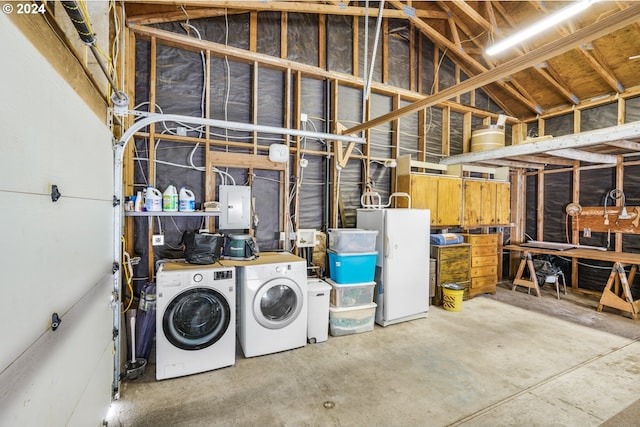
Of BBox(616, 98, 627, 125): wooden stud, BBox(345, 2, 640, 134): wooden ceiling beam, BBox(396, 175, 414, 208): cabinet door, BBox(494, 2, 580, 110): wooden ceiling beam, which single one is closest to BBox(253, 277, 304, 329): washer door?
BBox(345, 2, 640, 134): wooden ceiling beam

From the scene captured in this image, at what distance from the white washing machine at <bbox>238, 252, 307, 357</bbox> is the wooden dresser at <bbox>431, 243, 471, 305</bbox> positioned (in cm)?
241

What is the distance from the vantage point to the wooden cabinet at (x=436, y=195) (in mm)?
4516

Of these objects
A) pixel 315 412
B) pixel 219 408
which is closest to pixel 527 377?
pixel 315 412

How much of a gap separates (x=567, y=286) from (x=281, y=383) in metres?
5.83

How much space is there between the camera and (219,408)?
7.14ft

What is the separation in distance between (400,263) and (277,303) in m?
1.69

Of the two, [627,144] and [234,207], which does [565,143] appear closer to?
[627,144]

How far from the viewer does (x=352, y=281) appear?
11.7 feet

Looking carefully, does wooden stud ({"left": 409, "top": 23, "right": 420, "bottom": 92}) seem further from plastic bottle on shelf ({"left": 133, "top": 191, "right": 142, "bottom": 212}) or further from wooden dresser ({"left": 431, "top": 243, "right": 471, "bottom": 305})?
plastic bottle on shelf ({"left": 133, "top": 191, "right": 142, "bottom": 212})

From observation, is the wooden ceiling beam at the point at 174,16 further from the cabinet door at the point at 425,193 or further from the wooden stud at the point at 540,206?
the wooden stud at the point at 540,206

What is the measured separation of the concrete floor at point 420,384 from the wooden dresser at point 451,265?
965 millimetres

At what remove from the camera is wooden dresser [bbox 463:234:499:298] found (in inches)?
195

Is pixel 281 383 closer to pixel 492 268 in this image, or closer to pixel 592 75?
pixel 492 268

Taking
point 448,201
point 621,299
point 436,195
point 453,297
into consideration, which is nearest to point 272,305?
point 453,297
